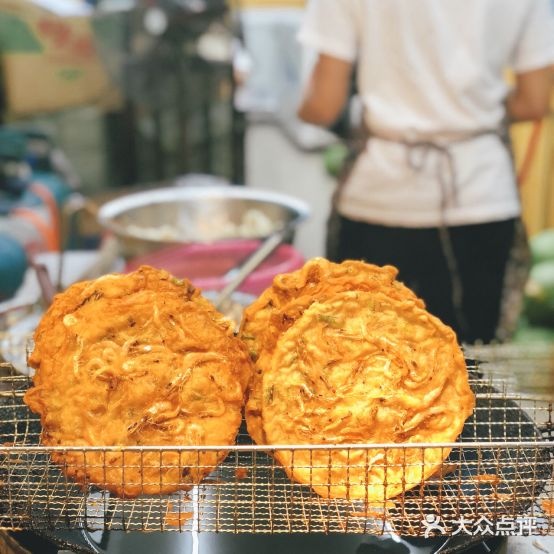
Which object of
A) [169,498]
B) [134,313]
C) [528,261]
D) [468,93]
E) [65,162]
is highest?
[468,93]

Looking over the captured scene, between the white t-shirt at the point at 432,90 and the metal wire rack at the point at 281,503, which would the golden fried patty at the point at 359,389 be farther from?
the white t-shirt at the point at 432,90

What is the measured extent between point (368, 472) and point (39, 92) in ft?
13.6

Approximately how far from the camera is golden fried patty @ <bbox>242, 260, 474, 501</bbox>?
4.46ft

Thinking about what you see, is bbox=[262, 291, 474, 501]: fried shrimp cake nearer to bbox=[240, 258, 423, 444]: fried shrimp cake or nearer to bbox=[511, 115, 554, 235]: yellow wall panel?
bbox=[240, 258, 423, 444]: fried shrimp cake

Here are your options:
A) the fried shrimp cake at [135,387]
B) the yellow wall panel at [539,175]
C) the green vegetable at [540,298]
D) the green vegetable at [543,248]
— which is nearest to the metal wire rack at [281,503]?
the fried shrimp cake at [135,387]

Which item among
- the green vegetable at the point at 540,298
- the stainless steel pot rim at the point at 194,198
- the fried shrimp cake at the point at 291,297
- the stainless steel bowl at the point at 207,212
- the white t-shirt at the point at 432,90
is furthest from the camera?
the green vegetable at the point at 540,298

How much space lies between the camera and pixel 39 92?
4809 millimetres

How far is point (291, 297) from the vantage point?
63.2 inches

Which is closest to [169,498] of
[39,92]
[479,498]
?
[479,498]

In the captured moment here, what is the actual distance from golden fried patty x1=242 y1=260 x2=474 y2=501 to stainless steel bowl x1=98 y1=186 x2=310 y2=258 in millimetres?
1774

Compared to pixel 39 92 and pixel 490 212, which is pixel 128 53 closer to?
pixel 39 92

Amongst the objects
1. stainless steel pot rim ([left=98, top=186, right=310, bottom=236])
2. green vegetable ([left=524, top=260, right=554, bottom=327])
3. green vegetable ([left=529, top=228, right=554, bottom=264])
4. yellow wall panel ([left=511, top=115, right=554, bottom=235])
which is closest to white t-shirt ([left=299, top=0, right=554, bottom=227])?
stainless steel pot rim ([left=98, top=186, right=310, bottom=236])

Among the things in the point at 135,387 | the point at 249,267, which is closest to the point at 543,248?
the point at 249,267

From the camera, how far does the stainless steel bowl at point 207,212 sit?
338 centimetres
